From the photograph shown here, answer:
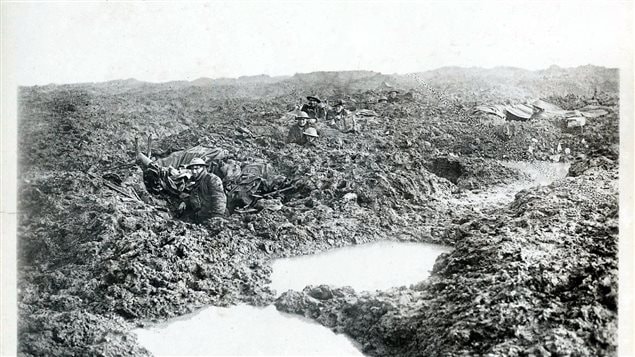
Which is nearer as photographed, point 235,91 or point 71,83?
point 71,83

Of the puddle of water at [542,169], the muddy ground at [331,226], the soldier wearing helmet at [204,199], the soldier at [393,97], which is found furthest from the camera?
the soldier at [393,97]

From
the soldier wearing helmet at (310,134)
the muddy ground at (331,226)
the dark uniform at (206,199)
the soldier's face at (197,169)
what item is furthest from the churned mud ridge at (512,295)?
the soldier wearing helmet at (310,134)

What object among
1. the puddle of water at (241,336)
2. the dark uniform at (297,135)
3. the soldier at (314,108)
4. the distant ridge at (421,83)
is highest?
the distant ridge at (421,83)

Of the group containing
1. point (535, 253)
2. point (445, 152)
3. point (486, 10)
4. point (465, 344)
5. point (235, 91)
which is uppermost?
point (486, 10)

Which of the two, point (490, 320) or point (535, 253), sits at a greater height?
point (535, 253)

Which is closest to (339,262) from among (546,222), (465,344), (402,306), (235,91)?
(402,306)

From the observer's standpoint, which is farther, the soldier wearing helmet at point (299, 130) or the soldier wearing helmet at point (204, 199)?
the soldier wearing helmet at point (299, 130)

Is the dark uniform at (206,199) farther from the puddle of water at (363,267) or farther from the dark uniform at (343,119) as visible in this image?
the dark uniform at (343,119)

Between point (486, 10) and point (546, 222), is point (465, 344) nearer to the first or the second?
point (546, 222)
